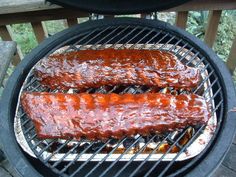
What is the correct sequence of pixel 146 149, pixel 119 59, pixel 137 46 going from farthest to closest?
pixel 137 46, pixel 119 59, pixel 146 149

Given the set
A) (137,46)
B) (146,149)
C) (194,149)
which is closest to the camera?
(194,149)

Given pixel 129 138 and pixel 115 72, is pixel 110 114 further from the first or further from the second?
pixel 115 72

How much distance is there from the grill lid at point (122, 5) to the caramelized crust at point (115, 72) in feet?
1.12

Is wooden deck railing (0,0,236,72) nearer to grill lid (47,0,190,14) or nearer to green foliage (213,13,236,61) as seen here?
grill lid (47,0,190,14)

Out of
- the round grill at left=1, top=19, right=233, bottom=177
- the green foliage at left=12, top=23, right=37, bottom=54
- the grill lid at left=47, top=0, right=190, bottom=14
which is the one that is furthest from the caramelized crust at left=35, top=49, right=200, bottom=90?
the green foliage at left=12, top=23, right=37, bottom=54

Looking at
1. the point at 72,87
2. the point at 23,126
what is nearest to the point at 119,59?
the point at 72,87

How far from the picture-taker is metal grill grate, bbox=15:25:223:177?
5.94 feet

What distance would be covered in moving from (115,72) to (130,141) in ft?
1.42

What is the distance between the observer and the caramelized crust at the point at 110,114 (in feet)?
5.97

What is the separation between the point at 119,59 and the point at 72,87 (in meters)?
0.35

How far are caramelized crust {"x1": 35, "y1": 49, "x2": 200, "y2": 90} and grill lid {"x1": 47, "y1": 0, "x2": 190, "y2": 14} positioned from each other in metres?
0.34

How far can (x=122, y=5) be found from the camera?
226 centimetres

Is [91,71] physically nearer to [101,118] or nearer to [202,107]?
[101,118]

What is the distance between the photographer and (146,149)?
2.00 meters
